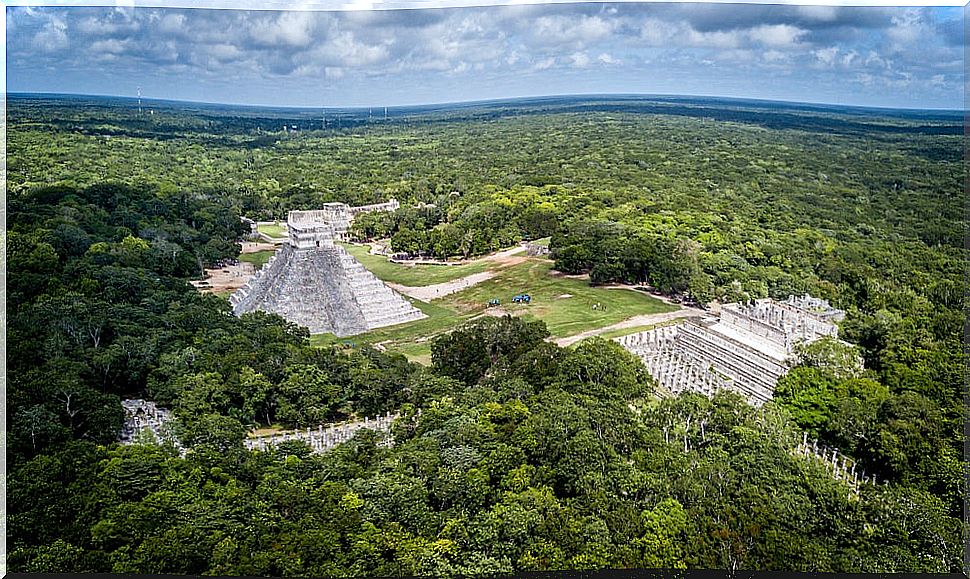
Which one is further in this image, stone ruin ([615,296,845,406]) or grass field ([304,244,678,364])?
stone ruin ([615,296,845,406])

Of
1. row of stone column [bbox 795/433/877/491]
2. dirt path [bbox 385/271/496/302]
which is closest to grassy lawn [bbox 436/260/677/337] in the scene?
dirt path [bbox 385/271/496/302]

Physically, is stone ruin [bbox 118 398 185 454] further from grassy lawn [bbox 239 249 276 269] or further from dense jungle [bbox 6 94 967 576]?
grassy lawn [bbox 239 249 276 269]

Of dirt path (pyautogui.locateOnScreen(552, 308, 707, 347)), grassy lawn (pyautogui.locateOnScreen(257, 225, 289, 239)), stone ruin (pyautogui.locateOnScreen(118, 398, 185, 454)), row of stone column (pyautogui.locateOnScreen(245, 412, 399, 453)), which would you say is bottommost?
row of stone column (pyautogui.locateOnScreen(245, 412, 399, 453))

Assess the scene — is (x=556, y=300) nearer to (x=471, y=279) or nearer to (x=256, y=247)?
(x=471, y=279)

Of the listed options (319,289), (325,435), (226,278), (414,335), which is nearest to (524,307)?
(414,335)

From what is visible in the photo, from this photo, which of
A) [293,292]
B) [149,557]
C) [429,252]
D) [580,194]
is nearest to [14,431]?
[149,557]

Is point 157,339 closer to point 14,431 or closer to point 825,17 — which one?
point 14,431
